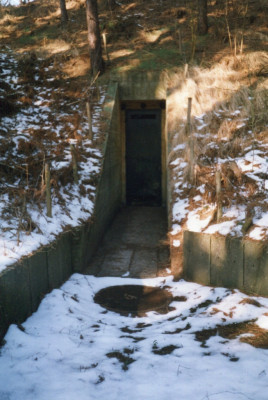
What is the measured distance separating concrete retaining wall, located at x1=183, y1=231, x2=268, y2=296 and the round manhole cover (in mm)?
782

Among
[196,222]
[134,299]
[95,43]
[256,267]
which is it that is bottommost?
[134,299]

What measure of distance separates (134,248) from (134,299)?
2518 millimetres

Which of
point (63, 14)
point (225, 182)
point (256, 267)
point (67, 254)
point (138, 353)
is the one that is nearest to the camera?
point (138, 353)

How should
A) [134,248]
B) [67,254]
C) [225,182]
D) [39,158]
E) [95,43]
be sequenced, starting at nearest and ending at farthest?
[67,254] < [225,182] < [39,158] < [134,248] < [95,43]

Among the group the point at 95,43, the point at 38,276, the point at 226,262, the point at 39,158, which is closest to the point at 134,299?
the point at 226,262

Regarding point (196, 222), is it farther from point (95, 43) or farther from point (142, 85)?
point (95, 43)

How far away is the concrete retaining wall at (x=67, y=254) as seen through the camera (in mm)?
4855

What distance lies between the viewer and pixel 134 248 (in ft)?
30.0

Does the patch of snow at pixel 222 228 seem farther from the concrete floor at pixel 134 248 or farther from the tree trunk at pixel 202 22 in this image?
the tree trunk at pixel 202 22

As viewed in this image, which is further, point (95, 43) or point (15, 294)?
point (95, 43)

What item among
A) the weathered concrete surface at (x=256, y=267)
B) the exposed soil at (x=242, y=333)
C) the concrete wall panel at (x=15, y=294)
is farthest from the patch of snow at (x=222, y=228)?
the concrete wall panel at (x=15, y=294)

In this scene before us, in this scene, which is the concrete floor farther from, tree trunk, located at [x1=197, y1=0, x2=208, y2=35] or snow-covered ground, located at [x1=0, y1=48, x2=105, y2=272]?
tree trunk, located at [x1=197, y1=0, x2=208, y2=35]

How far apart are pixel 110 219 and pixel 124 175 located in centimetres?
296

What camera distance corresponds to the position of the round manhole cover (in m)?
6.28
